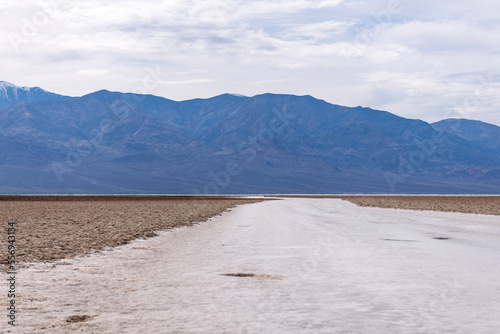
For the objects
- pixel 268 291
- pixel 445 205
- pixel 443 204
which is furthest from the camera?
pixel 443 204

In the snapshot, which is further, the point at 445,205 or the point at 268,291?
the point at 445,205

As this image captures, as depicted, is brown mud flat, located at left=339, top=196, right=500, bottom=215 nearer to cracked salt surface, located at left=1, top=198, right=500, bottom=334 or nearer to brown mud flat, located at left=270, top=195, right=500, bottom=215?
brown mud flat, located at left=270, top=195, right=500, bottom=215

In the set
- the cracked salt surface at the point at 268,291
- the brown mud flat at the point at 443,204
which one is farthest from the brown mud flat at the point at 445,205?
the cracked salt surface at the point at 268,291

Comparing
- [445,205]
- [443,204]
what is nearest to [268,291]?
[445,205]

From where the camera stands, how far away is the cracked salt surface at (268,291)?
841cm

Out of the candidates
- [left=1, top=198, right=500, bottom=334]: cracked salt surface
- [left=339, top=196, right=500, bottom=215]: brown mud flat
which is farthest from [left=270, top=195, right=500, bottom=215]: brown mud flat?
[left=1, top=198, right=500, bottom=334]: cracked salt surface

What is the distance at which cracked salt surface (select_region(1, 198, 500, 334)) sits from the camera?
8.41 metres

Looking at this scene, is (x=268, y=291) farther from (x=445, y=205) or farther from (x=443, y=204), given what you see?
(x=443, y=204)

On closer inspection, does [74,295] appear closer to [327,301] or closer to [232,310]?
[232,310]

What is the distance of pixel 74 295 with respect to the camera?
35.1 feet

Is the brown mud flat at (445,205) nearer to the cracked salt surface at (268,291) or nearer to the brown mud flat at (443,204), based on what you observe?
the brown mud flat at (443,204)

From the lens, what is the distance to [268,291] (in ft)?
36.3

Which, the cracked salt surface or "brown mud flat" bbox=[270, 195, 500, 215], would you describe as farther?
"brown mud flat" bbox=[270, 195, 500, 215]

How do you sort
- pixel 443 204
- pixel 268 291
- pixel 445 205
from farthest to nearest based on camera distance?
pixel 443 204 → pixel 445 205 → pixel 268 291
